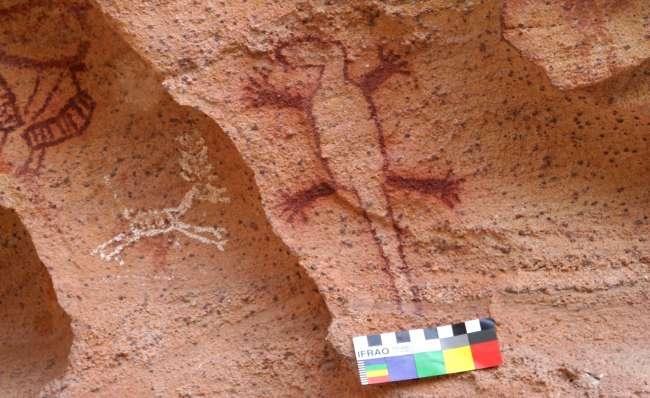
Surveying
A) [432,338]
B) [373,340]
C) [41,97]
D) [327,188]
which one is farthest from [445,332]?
[41,97]

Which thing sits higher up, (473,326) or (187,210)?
(187,210)

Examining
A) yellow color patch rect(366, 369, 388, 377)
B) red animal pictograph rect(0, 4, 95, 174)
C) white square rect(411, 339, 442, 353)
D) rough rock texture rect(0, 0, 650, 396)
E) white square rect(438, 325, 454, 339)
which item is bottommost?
yellow color patch rect(366, 369, 388, 377)

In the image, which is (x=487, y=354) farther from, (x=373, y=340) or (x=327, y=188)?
(x=327, y=188)

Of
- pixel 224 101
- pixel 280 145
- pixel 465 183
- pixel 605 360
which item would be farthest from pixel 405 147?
pixel 605 360

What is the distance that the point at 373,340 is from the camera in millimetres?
1752

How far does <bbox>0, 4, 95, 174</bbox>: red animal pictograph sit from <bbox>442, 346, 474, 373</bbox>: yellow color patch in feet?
3.23

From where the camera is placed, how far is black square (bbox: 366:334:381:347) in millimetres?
1750

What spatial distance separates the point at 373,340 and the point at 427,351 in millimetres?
117

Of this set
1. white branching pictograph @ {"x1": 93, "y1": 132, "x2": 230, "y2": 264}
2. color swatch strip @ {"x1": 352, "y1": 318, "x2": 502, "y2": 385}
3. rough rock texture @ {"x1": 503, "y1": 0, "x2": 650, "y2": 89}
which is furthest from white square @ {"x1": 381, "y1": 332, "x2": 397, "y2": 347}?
rough rock texture @ {"x1": 503, "y1": 0, "x2": 650, "y2": 89}

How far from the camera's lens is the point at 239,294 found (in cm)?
190

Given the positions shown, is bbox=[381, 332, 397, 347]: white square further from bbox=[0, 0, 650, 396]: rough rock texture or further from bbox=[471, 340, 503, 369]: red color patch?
bbox=[471, 340, 503, 369]: red color patch

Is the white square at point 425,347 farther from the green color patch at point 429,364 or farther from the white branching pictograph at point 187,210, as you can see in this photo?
the white branching pictograph at point 187,210

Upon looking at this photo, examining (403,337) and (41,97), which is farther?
(41,97)

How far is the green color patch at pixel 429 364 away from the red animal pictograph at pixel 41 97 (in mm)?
939
